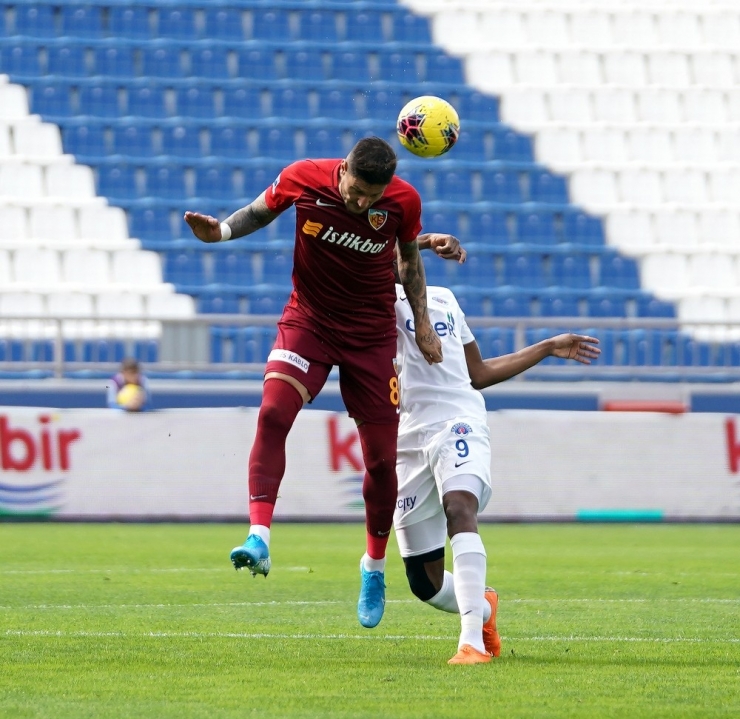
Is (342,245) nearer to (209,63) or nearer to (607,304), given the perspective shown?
(607,304)

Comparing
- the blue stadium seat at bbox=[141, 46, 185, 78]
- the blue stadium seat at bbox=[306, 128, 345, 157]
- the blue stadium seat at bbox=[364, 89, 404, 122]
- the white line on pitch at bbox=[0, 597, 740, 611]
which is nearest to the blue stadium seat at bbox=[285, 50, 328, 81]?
the blue stadium seat at bbox=[364, 89, 404, 122]

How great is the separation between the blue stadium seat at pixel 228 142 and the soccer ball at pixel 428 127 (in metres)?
14.7

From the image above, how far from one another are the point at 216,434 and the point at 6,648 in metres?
8.89

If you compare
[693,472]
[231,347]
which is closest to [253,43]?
[231,347]

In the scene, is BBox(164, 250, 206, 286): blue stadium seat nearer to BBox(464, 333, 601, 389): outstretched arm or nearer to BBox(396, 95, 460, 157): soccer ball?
BBox(396, 95, 460, 157): soccer ball

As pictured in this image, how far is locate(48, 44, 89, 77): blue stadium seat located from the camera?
21.2m

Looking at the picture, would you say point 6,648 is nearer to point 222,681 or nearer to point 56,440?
point 222,681

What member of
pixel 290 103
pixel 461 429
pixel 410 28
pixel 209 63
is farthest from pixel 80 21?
pixel 461 429

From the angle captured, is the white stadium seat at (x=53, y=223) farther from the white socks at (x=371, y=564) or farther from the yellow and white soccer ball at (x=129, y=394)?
the white socks at (x=371, y=564)

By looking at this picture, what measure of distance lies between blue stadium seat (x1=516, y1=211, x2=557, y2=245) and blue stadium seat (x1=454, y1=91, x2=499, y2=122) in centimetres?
214

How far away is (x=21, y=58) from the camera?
2105 centimetres

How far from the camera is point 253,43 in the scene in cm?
2181

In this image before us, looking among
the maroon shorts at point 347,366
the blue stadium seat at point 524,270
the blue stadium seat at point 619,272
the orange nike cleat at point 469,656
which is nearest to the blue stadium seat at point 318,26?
the blue stadium seat at point 524,270

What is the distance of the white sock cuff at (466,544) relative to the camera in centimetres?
559
